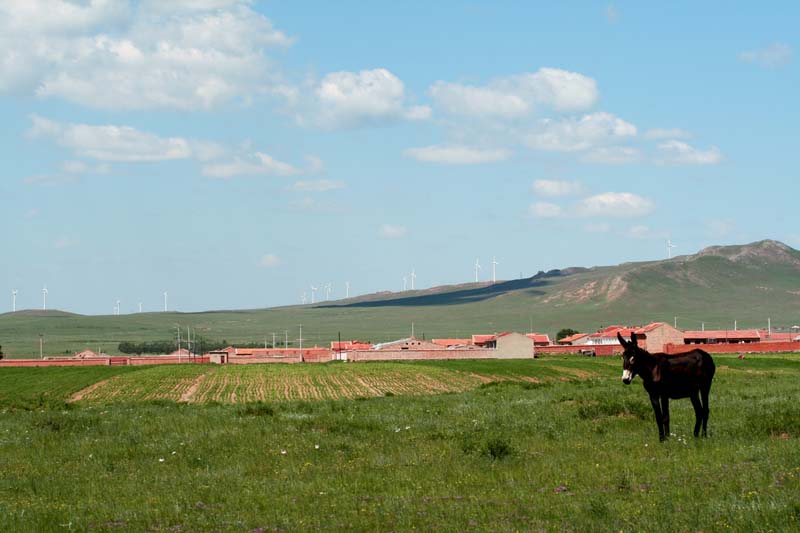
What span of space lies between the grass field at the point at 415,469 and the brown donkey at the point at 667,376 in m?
0.66

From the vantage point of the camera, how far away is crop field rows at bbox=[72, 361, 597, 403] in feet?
218

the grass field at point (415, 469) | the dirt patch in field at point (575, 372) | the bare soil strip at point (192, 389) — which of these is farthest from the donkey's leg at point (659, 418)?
the dirt patch in field at point (575, 372)

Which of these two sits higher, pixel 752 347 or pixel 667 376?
pixel 667 376

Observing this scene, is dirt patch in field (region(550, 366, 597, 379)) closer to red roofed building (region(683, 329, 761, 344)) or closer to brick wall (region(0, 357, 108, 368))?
brick wall (region(0, 357, 108, 368))

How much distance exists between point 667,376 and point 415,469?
22.4ft

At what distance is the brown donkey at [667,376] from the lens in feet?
73.9

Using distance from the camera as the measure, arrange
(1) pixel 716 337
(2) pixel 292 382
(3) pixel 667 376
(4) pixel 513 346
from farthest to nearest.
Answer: (1) pixel 716 337 < (4) pixel 513 346 < (2) pixel 292 382 < (3) pixel 667 376

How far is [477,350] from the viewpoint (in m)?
144

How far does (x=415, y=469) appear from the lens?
66.0 ft

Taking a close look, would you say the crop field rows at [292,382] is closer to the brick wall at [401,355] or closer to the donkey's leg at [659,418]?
the brick wall at [401,355]

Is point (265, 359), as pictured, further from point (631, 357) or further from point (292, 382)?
point (631, 357)

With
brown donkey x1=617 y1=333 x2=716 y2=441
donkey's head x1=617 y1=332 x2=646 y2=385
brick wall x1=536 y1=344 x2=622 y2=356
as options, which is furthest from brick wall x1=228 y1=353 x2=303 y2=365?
donkey's head x1=617 y1=332 x2=646 y2=385

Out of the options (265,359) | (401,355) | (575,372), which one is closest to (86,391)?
(575,372)

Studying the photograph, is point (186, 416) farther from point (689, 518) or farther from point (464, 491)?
point (689, 518)
